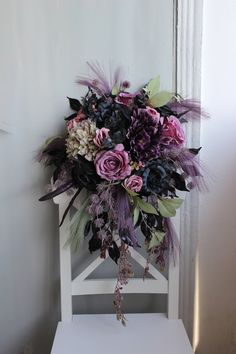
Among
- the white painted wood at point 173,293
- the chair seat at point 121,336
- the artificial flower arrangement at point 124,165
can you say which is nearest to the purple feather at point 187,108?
the artificial flower arrangement at point 124,165

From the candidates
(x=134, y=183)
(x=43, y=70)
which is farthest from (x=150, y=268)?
(x=43, y=70)

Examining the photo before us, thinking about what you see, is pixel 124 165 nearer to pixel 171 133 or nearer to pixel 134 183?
pixel 134 183

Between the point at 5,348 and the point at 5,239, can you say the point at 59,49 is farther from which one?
the point at 5,348

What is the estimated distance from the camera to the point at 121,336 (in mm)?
1182

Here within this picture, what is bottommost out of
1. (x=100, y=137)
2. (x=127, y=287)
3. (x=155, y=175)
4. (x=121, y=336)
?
(x=121, y=336)

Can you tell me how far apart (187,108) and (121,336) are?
705mm

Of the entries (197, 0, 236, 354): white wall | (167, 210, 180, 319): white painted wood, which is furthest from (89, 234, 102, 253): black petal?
(197, 0, 236, 354): white wall

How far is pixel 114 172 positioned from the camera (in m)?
1.07

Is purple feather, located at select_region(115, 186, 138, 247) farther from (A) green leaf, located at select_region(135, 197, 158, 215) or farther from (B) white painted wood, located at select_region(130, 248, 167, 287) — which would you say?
(B) white painted wood, located at select_region(130, 248, 167, 287)

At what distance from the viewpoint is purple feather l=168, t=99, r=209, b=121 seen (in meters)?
1.19

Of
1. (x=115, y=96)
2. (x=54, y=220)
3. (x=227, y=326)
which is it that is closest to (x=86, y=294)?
(x=54, y=220)

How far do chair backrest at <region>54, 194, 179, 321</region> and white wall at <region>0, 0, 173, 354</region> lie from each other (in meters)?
0.11

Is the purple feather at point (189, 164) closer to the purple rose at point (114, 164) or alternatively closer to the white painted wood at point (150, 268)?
the purple rose at point (114, 164)

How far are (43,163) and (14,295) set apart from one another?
0.47 meters
